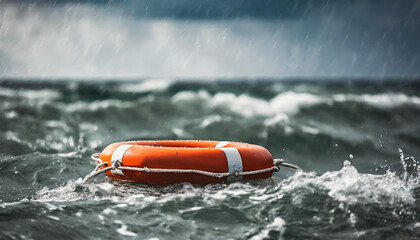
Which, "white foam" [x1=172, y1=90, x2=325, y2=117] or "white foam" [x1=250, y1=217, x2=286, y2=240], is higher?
"white foam" [x1=250, y1=217, x2=286, y2=240]

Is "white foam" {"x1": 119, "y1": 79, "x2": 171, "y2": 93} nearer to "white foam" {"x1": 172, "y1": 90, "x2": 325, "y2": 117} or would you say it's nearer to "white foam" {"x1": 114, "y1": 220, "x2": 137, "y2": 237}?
"white foam" {"x1": 172, "y1": 90, "x2": 325, "y2": 117}

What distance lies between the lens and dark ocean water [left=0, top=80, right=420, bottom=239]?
3.72 m

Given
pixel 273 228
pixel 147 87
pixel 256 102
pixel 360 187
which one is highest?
pixel 360 187

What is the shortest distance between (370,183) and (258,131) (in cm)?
834

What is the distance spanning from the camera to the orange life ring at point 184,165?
4586 millimetres

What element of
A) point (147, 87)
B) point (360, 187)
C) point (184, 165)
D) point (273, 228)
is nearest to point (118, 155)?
point (184, 165)

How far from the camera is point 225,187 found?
466 cm

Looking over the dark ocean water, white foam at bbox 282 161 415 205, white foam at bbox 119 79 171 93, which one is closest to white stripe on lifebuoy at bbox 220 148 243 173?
the dark ocean water

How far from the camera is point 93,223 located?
149 inches

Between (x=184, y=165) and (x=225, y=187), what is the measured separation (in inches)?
20.5

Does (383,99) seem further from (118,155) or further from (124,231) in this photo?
(124,231)

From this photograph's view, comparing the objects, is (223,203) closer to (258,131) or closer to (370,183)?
(370,183)

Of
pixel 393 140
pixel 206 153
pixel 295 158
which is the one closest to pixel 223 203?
pixel 206 153

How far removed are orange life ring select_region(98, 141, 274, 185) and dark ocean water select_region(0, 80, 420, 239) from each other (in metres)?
0.11
